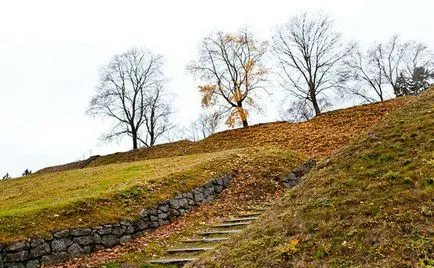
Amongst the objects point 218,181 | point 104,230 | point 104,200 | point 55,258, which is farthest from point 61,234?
point 218,181

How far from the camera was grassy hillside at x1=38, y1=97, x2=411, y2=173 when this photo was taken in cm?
2364

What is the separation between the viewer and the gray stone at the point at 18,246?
9.29m

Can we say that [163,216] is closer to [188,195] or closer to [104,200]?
[188,195]

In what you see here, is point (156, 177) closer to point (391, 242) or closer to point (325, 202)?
point (325, 202)

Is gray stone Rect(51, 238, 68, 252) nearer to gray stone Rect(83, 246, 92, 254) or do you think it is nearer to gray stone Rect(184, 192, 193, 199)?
gray stone Rect(83, 246, 92, 254)

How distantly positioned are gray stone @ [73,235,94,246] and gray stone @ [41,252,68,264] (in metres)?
0.45

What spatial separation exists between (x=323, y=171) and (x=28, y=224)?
24.9ft

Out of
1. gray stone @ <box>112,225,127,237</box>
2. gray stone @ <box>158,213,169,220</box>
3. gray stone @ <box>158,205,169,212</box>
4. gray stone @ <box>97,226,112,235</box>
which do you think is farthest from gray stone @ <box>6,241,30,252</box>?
gray stone @ <box>158,205,169,212</box>

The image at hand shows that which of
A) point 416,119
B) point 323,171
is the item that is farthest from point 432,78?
point 323,171

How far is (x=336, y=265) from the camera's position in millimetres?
5684

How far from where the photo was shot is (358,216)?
6.71 meters

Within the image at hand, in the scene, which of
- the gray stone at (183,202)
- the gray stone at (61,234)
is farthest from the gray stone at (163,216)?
the gray stone at (61,234)

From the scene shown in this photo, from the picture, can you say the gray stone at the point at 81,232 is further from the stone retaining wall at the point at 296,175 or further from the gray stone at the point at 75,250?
the stone retaining wall at the point at 296,175

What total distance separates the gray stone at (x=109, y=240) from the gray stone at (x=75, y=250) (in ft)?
2.06
